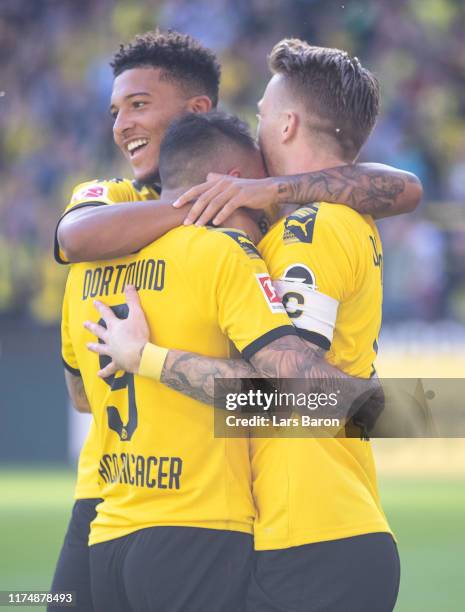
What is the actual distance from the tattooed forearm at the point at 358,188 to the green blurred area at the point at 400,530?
3.93 metres

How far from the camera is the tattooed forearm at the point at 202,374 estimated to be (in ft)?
9.45

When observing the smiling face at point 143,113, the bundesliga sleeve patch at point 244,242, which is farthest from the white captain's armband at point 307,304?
the smiling face at point 143,113

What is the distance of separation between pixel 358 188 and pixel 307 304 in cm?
54

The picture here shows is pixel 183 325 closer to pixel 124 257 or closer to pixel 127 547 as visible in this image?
pixel 124 257

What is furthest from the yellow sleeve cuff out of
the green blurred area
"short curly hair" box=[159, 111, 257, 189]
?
the green blurred area

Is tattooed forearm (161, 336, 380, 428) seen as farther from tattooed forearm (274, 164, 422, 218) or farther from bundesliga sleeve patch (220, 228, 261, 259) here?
tattooed forearm (274, 164, 422, 218)

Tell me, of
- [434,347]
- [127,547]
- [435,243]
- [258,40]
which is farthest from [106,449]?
[258,40]

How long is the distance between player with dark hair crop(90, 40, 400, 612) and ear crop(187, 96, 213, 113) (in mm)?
803

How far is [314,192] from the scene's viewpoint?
10.5 feet

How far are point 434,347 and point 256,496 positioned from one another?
35.2 feet

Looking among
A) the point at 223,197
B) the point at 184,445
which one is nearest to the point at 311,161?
the point at 223,197

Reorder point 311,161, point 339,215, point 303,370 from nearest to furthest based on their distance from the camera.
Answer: point 303,370, point 339,215, point 311,161

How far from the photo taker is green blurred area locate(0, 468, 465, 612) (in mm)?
7168

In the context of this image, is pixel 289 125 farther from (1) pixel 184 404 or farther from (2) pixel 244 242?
(1) pixel 184 404
